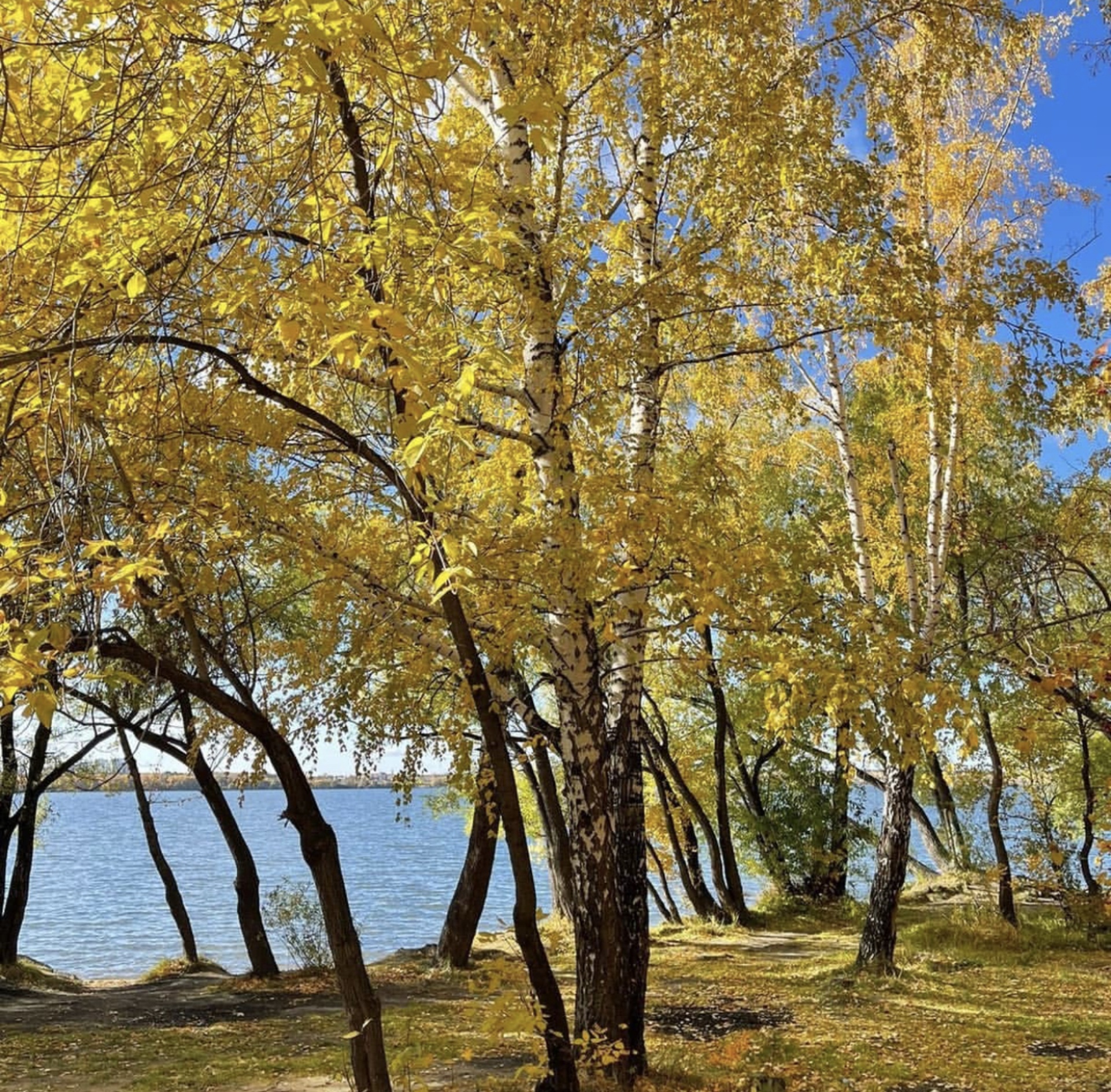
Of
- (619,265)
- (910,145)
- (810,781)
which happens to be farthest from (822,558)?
(810,781)

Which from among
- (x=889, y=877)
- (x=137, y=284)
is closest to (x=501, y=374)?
(x=137, y=284)

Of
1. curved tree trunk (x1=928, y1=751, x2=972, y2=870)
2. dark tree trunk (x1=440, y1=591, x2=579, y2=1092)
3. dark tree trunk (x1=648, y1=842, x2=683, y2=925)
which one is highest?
dark tree trunk (x1=440, y1=591, x2=579, y2=1092)

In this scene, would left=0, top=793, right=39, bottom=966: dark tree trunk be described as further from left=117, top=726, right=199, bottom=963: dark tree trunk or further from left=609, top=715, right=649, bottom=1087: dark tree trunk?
left=609, top=715, right=649, bottom=1087: dark tree trunk

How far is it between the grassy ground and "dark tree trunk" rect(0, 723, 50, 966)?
3.44 m

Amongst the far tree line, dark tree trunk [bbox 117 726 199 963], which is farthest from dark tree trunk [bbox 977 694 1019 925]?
dark tree trunk [bbox 117 726 199 963]

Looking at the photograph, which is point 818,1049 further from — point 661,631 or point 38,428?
point 38,428

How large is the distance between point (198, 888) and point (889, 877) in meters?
33.0

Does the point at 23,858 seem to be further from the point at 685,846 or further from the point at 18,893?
the point at 685,846

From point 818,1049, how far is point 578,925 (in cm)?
257

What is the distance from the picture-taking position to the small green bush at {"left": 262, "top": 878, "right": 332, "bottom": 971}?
39.7 feet

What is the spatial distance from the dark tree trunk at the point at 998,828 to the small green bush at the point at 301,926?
846 cm

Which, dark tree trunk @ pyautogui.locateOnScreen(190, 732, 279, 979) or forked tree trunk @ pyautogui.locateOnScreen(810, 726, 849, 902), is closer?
dark tree trunk @ pyautogui.locateOnScreen(190, 732, 279, 979)

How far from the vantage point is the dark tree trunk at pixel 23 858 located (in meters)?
12.2

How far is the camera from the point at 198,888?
3638 centimetres
